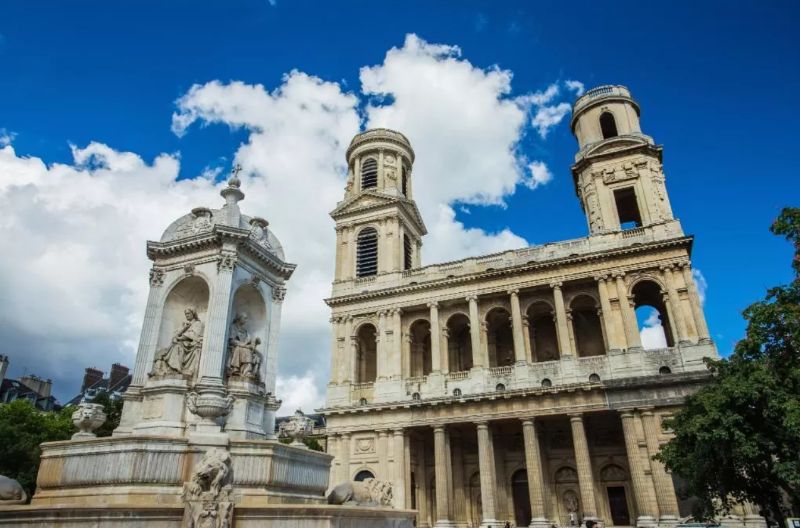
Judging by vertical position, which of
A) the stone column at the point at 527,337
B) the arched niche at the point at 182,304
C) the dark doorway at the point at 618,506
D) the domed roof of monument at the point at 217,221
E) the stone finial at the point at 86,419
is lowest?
the dark doorway at the point at 618,506

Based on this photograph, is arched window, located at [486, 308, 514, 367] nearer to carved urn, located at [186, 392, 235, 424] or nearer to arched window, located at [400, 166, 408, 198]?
arched window, located at [400, 166, 408, 198]

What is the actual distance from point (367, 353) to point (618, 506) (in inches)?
639

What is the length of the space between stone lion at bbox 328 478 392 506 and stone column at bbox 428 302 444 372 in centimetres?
1909

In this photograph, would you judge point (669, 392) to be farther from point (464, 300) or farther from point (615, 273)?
point (464, 300)

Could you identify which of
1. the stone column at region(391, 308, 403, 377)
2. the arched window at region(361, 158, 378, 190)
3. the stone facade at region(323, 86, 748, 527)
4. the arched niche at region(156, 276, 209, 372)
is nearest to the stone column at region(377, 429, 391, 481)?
the stone facade at region(323, 86, 748, 527)

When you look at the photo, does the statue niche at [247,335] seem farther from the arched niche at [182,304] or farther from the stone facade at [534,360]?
the stone facade at [534,360]

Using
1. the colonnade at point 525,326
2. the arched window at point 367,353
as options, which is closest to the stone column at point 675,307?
the colonnade at point 525,326

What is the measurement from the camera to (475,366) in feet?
94.7

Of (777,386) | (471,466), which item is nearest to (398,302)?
(471,466)

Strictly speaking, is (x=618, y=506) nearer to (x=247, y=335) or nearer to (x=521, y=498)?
(x=521, y=498)

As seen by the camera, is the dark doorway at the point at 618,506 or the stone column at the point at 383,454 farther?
the stone column at the point at 383,454

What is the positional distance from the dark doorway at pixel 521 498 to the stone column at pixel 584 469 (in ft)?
15.6

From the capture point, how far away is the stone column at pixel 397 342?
30344mm

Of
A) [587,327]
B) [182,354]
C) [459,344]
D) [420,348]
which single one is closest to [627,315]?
[587,327]
